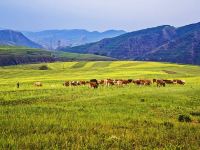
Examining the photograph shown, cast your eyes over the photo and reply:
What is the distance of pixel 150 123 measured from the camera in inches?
897

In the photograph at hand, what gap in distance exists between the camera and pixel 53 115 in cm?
2461

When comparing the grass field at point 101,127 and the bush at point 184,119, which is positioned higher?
the grass field at point 101,127

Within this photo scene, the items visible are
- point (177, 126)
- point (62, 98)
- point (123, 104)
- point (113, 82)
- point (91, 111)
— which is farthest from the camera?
point (113, 82)

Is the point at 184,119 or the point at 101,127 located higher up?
the point at 101,127

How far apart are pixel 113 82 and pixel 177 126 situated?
116 feet

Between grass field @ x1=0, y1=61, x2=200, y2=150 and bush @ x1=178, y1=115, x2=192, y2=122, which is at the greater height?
grass field @ x1=0, y1=61, x2=200, y2=150

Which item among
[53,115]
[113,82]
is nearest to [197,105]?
[53,115]

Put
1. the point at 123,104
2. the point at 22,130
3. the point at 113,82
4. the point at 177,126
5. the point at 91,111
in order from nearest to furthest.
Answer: the point at 22,130, the point at 177,126, the point at 91,111, the point at 123,104, the point at 113,82

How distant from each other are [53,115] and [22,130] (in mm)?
5369

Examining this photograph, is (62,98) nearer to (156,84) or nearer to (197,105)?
(197,105)

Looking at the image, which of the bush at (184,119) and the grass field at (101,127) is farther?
the bush at (184,119)

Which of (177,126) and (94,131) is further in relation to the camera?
(177,126)

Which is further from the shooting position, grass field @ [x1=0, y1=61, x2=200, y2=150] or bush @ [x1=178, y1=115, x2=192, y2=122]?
bush @ [x1=178, y1=115, x2=192, y2=122]

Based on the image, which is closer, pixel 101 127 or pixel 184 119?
pixel 101 127
